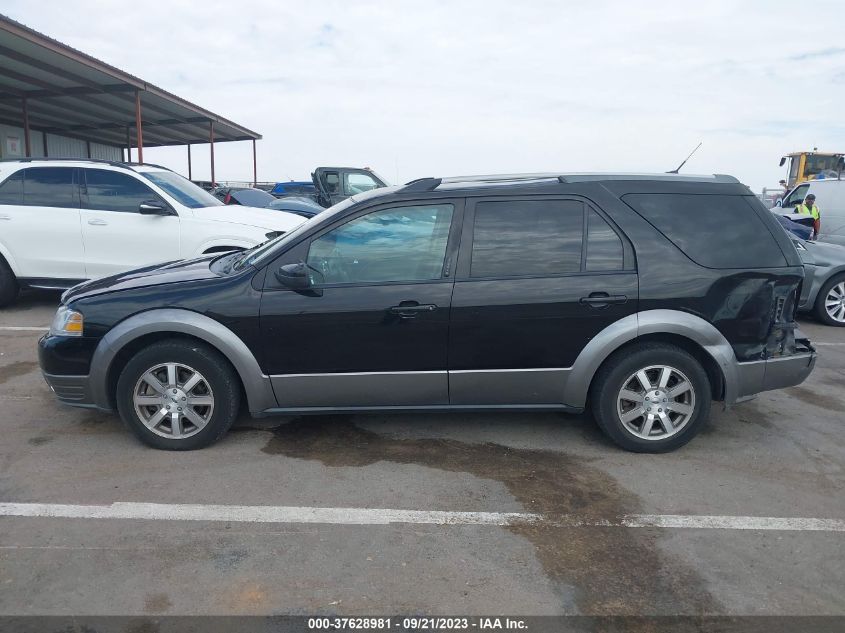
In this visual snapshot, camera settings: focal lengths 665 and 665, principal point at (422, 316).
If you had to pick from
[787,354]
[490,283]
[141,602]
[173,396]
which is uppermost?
[490,283]

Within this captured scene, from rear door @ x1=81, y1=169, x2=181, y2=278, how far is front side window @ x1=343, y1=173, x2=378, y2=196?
774cm

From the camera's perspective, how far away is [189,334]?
4082 mm

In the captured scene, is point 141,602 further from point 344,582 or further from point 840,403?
point 840,403

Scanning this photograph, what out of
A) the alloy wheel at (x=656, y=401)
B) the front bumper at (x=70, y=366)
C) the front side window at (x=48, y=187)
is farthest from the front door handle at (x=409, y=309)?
the front side window at (x=48, y=187)

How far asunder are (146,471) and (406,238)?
210 cm

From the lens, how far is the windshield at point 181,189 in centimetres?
812

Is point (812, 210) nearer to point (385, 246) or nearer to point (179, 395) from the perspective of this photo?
point (385, 246)

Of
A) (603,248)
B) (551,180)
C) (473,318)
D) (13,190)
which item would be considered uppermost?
(551,180)

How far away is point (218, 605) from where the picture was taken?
8.98ft

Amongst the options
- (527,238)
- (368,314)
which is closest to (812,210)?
(527,238)

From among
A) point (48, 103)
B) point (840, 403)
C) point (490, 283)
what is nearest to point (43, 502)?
point (490, 283)

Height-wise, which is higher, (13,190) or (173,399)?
(13,190)

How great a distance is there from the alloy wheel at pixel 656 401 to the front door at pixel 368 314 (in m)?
1.15

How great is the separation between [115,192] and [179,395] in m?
4.94
